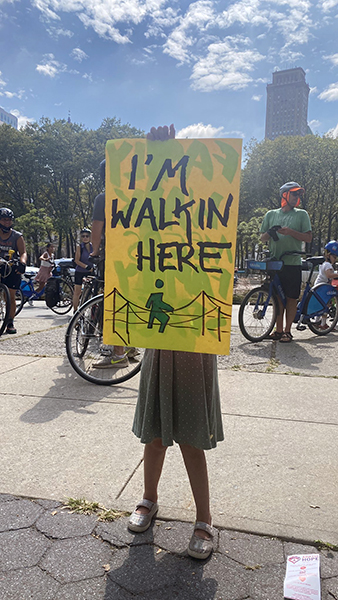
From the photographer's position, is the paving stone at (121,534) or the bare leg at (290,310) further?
the bare leg at (290,310)

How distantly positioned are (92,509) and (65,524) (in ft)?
0.49

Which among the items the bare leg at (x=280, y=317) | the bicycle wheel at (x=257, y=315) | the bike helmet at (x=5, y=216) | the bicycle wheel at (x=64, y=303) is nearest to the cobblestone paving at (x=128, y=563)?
the bicycle wheel at (x=257, y=315)

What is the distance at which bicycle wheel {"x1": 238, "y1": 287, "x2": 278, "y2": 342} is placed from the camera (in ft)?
18.6

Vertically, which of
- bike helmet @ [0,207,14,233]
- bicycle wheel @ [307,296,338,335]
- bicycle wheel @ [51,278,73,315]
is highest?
bike helmet @ [0,207,14,233]

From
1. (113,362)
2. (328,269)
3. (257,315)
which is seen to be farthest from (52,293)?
(328,269)

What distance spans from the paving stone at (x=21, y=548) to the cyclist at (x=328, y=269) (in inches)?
216

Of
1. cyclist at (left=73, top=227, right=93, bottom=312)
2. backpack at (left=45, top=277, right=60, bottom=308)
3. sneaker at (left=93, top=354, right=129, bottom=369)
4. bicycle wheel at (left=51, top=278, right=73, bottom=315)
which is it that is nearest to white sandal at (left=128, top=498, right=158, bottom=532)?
sneaker at (left=93, top=354, right=129, bottom=369)

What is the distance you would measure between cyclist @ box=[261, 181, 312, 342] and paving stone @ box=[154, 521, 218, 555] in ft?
13.4

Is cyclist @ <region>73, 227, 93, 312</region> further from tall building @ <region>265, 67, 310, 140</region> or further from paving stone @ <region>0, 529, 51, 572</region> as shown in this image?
tall building @ <region>265, 67, 310, 140</region>

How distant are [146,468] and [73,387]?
6.57ft

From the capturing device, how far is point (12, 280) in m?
6.62

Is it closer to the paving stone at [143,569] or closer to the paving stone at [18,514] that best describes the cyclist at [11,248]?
the paving stone at [18,514]

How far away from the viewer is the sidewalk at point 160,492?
65.8 inches

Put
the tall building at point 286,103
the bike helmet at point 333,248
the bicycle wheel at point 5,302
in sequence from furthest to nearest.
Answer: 1. the tall building at point 286,103
2. the bike helmet at point 333,248
3. the bicycle wheel at point 5,302
